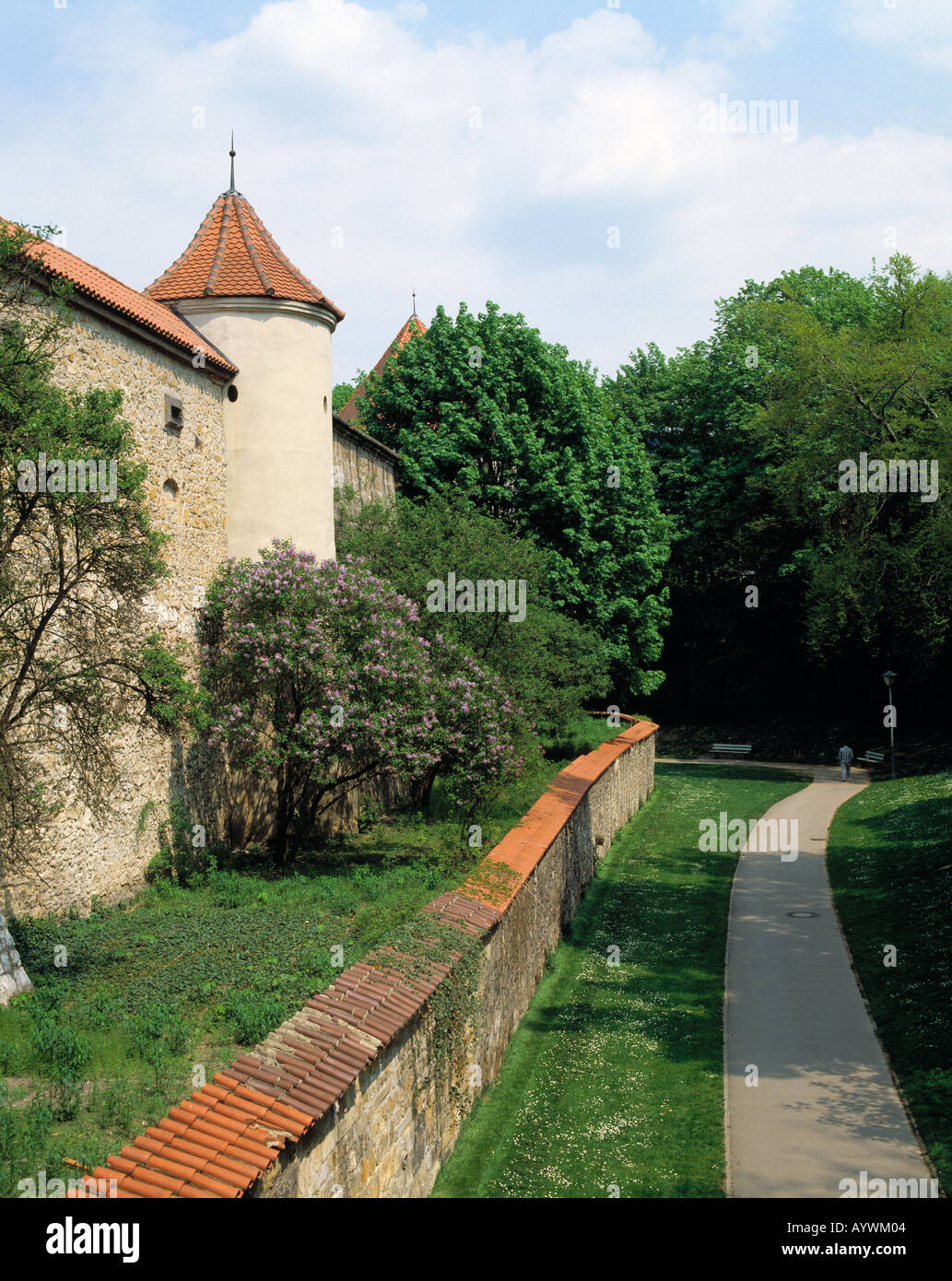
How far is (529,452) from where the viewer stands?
28891 millimetres

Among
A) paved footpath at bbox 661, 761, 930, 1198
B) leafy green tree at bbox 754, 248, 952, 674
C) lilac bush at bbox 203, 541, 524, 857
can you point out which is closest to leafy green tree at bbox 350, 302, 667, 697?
leafy green tree at bbox 754, 248, 952, 674

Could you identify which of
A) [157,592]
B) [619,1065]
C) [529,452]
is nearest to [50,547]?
[157,592]

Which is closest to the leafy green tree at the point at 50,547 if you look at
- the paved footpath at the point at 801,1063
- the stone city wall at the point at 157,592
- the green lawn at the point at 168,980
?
the stone city wall at the point at 157,592

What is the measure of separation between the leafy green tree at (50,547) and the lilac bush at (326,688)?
314 cm

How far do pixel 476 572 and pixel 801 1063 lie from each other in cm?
1000

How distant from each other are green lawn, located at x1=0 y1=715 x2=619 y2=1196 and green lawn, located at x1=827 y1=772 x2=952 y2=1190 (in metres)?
5.49

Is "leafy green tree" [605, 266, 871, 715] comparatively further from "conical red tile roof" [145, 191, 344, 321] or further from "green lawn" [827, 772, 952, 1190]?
"conical red tile roof" [145, 191, 344, 321]

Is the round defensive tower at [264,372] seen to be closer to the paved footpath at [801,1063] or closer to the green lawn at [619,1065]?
the green lawn at [619,1065]

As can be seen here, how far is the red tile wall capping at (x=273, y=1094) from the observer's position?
6254 millimetres
